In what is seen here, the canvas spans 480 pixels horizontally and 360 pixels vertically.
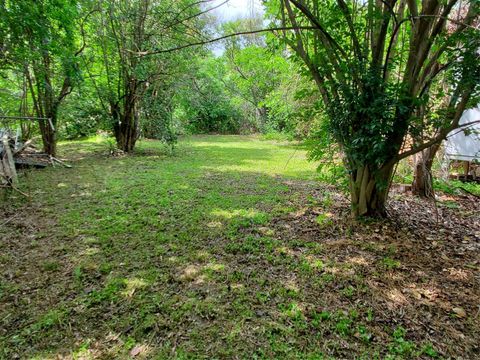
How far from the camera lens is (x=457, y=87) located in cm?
212

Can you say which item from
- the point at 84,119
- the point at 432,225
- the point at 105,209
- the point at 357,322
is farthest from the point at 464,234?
the point at 84,119

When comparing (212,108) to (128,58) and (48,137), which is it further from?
(48,137)

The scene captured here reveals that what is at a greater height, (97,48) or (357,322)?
(97,48)

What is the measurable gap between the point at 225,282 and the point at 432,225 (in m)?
2.50

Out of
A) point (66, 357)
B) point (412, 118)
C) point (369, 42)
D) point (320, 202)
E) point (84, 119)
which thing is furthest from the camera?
point (84, 119)

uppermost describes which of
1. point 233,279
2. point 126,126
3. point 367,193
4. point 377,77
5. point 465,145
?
point 377,77

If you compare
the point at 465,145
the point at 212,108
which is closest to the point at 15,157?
the point at 465,145

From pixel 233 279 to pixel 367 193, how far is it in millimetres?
1790

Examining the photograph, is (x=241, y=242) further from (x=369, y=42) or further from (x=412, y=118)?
(x=369, y=42)

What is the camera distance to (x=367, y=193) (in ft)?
9.97

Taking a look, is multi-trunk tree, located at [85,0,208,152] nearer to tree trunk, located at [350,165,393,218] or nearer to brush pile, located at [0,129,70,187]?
brush pile, located at [0,129,70,187]

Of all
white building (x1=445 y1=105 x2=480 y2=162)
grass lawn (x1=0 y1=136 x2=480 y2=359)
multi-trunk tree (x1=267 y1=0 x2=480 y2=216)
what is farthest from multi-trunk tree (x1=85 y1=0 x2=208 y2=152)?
white building (x1=445 y1=105 x2=480 y2=162)

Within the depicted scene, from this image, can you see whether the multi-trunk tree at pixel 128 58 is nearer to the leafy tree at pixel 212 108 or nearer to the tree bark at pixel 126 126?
the tree bark at pixel 126 126

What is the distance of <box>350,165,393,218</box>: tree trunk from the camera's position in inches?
117
